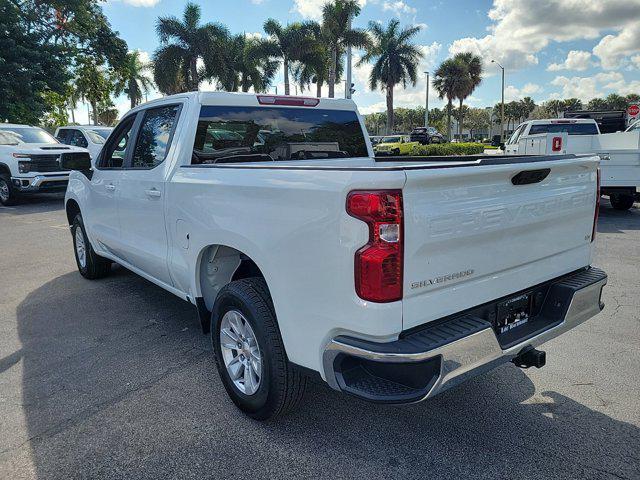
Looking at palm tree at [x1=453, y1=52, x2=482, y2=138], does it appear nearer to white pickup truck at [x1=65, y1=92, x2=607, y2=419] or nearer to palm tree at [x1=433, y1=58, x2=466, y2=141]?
palm tree at [x1=433, y1=58, x2=466, y2=141]

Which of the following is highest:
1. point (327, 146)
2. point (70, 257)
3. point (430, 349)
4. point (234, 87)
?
point (234, 87)

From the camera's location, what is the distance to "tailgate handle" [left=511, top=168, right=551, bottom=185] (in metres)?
2.57

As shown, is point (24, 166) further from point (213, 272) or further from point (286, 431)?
point (286, 431)

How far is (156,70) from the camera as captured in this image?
112 ft

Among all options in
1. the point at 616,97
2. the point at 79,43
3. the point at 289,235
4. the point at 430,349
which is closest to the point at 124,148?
the point at 289,235

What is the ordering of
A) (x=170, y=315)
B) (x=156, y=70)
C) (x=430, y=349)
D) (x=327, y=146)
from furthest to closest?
(x=156, y=70) < (x=170, y=315) < (x=327, y=146) < (x=430, y=349)

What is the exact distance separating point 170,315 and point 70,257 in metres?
3.51

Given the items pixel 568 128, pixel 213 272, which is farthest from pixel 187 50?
pixel 213 272

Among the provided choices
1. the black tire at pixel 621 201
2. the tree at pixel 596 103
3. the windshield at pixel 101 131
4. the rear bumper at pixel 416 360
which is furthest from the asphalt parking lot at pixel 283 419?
the tree at pixel 596 103

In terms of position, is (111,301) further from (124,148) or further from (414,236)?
(414,236)

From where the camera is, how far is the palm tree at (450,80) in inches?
2168

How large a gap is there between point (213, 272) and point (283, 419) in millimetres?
1147

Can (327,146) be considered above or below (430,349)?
above

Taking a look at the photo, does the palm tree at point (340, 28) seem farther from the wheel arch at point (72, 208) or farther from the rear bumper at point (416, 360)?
the rear bumper at point (416, 360)
